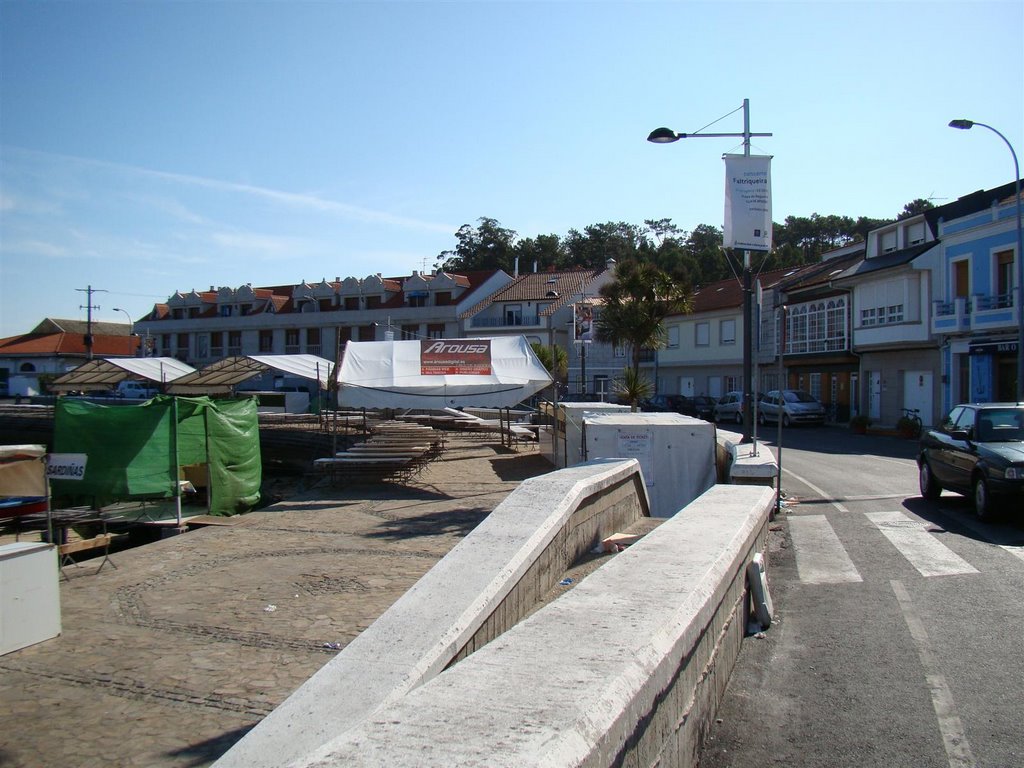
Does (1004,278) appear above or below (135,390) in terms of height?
above

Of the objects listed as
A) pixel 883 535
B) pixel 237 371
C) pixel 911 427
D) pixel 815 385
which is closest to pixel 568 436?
pixel 883 535

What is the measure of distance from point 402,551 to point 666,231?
93790 mm

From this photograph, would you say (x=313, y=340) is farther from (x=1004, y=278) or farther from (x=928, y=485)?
(x=928, y=485)

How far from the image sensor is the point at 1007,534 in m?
9.73

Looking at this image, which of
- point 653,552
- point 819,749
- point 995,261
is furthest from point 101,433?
point 995,261

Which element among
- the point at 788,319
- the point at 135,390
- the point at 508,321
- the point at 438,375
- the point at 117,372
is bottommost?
the point at 135,390

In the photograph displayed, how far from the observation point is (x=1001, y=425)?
456 inches

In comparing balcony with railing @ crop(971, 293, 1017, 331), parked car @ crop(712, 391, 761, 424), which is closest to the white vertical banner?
balcony with railing @ crop(971, 293, 1017, 331)

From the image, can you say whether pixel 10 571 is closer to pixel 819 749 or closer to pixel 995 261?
pixel 819 749

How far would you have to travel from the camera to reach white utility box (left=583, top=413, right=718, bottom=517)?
12.3 metres

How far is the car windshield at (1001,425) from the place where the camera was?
1140cm

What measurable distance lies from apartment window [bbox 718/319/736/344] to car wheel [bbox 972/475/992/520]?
3954cm

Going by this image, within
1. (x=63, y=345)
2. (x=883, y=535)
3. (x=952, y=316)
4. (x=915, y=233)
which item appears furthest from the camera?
(x=63, y=345)

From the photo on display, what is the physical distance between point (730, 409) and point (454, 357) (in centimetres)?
2663
